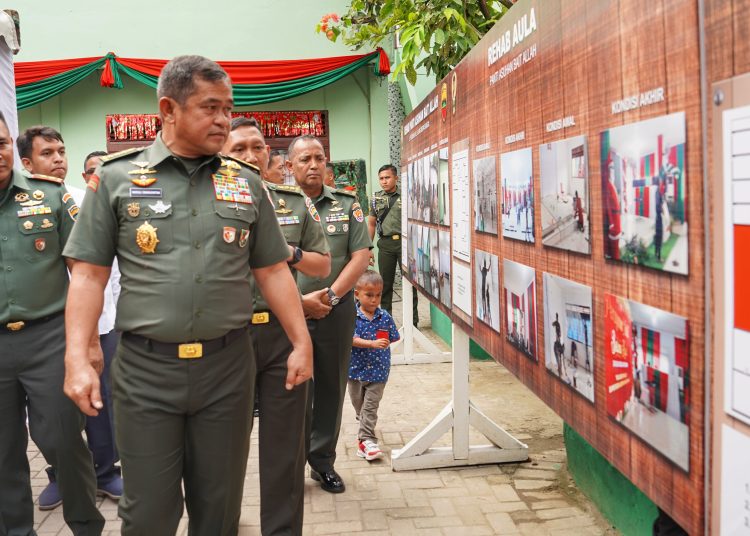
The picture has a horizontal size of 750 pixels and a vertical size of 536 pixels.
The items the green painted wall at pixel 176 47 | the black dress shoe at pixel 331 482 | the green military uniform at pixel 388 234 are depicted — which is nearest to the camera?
the black dress shoe at pixel 331 482

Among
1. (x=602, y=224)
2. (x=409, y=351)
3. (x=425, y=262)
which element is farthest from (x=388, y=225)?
(x=602, y=224)

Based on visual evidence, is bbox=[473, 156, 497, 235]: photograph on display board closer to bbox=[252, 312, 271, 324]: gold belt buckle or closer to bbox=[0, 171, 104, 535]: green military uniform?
bbox=[252, 312, 271, 324]: gold belt buckle

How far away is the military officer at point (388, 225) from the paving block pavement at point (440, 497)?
3.59 metres

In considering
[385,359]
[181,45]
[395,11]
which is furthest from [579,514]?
[181,45]

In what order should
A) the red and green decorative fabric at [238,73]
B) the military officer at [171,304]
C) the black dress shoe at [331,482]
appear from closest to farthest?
the military officer at [171,304] → the black dress shoe at [331,482] → the red and green decorative fabric at [238,73]

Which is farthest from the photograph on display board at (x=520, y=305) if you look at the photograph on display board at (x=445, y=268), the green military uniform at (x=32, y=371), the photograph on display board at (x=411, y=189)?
the photograph on display board at (x=411, y=189)

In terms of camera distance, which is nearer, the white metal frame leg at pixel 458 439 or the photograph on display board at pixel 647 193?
the photograph on display board at pixel 647 193

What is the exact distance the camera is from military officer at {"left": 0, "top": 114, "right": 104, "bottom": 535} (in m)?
3.20

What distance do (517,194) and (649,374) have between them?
1181 millimetres

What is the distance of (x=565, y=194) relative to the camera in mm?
2387

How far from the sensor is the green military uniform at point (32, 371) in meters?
3.20

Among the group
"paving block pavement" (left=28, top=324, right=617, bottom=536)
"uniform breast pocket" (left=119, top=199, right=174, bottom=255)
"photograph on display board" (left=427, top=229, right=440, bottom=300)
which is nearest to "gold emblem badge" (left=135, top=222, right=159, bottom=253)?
"uniform breast pocket" (left=119, top=199, right=174, bottom=255)

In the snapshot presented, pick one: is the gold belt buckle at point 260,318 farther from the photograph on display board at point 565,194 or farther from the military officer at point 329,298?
the photograph on display board at point 565,194

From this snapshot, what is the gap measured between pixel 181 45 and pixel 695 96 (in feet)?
38.2
